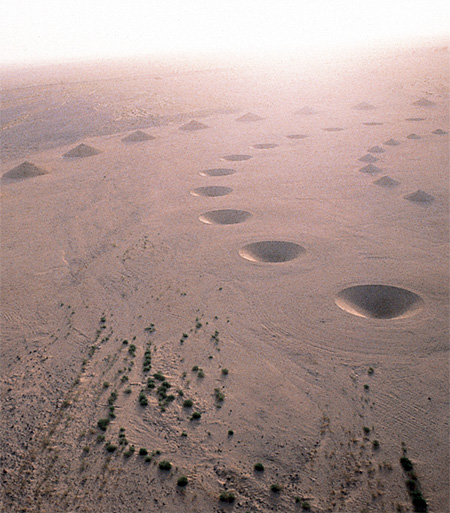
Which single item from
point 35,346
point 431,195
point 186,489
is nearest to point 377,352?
point 186,489

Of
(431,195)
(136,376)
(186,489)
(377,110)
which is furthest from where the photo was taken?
(377,110)

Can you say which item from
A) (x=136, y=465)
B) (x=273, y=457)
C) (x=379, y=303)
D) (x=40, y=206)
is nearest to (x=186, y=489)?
(x=136, y=465)

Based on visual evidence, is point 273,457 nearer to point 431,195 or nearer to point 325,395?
point 325,395

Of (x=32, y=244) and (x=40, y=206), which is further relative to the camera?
(x=40, y=206)

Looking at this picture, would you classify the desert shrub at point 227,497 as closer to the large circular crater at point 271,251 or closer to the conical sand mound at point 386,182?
the large circular crater at point 271,251

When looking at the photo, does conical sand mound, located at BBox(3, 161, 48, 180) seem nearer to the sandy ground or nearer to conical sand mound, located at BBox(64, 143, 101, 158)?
the sandy ground

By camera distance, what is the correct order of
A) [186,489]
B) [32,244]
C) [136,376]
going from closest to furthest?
[186,489] → [136,376] → [32,244]


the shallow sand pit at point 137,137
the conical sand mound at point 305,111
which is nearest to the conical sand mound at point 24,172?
the shallow sand pit at point 137,137

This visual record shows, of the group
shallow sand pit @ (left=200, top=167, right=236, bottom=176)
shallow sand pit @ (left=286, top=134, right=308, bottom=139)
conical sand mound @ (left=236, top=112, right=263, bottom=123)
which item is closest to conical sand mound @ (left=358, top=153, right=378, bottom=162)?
shallow sand pit @ (left=200, top=167, right=236, bottom=176)
